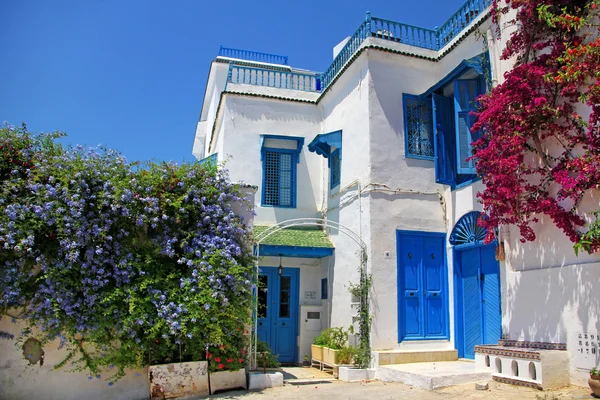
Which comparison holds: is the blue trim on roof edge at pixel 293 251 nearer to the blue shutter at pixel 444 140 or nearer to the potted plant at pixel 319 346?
the potted plant at pixel 319 346

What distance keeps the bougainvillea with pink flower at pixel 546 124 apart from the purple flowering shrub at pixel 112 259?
449 centimetres

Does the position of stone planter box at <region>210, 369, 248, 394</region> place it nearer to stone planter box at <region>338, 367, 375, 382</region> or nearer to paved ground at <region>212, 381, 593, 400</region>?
paved ground at <region>212, 381, 593, 400</region>

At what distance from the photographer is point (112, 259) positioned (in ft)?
26.2

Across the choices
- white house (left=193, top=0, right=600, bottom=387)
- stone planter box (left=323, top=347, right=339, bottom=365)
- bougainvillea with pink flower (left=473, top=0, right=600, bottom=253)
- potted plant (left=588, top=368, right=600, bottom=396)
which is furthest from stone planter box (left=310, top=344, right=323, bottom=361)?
potted plant (left=588, top=368, right=600, bottom=396)

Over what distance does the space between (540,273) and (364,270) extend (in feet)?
11.9

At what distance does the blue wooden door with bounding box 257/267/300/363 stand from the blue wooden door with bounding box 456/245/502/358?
412 cm

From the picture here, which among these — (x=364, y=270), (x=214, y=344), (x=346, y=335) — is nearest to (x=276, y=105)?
(x=364, y=270)

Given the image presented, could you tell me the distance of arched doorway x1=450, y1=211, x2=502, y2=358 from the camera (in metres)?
9.68

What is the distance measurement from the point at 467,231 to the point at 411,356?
9.04 feet

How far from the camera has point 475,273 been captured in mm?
10266

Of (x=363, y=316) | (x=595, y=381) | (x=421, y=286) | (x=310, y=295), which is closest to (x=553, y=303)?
(x=595, y=381)

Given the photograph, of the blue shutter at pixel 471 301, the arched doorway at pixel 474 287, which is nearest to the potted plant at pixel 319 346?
the arched doorway at pixel 474 287

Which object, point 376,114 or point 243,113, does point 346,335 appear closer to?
point 376,114

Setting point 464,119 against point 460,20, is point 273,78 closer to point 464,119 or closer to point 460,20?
point 460,20
